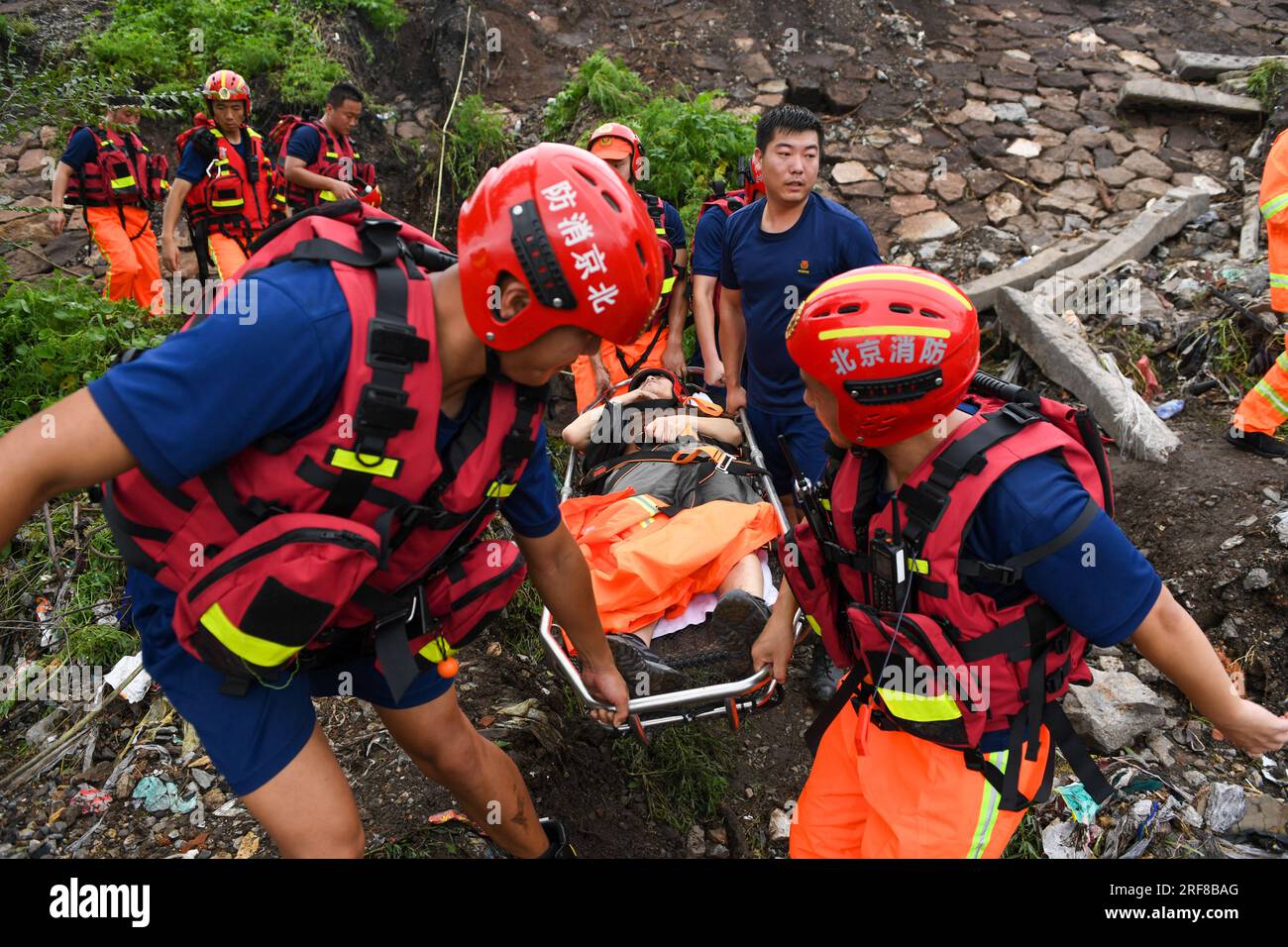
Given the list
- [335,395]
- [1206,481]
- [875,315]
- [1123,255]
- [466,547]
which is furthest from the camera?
[1123,255]

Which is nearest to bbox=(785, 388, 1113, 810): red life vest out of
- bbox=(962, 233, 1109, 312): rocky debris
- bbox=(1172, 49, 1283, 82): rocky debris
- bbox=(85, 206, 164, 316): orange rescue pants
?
bbox=(962, 233, 1109, 312): rocky debris

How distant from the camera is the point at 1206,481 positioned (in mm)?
4422

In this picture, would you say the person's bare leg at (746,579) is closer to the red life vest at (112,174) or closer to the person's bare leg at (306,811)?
the person's bare leg at (306,811)

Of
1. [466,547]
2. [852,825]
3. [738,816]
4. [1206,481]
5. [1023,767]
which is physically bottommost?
[738,816]

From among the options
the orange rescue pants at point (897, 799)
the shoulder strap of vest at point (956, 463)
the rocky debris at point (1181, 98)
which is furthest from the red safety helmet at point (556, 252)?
the rocky debris at point (1181, 98)

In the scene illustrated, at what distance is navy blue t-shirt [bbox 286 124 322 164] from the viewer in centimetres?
661

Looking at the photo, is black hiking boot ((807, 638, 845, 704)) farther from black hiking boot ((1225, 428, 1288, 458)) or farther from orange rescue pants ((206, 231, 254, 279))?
orange rescue pants ((206, 231, 254, 279))

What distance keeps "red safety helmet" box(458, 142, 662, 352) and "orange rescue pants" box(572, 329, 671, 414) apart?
360 centimetres

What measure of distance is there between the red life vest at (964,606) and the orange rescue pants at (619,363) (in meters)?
3.37

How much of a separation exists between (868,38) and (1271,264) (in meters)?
6.29

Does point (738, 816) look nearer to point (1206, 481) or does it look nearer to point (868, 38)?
point (1206, 481)

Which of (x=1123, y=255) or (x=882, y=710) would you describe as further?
(x=1123, y=255)

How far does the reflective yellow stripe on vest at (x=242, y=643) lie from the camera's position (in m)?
1.77

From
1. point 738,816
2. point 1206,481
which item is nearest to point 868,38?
point 1206,481
